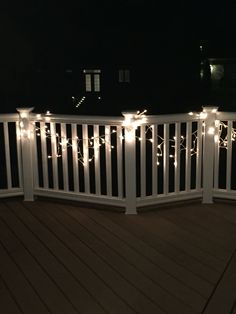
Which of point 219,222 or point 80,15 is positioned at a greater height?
point 80,15

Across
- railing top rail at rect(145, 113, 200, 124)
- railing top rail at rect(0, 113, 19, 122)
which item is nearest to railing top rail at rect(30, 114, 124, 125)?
railing top rail at rect(0, 113, 19, 122)

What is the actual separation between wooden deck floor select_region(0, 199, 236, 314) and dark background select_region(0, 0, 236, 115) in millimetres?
14543

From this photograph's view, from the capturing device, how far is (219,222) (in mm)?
4375

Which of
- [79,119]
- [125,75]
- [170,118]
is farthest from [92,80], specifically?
[170,118]

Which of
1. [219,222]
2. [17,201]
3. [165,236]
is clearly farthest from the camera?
[17,201]

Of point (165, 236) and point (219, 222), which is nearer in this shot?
point (165, 236)

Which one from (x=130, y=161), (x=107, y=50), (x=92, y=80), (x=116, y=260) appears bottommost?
(x=116, y=260)

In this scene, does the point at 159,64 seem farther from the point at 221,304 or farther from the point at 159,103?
the point at 221,304

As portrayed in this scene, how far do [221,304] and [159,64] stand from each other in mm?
16535

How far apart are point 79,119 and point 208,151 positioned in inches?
53.3

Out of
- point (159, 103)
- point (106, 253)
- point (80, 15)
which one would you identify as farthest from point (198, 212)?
point (80, 15)

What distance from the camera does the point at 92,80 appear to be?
21141 millimetres

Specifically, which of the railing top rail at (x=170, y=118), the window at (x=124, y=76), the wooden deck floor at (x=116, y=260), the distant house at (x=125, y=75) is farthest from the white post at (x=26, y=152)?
the window at (x=124, y=76)

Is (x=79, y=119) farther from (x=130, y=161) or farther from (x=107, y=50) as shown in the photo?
(x=107, y=50)
